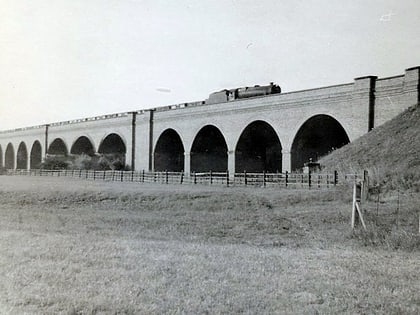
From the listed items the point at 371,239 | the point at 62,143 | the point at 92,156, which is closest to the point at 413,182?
the point at 371,239

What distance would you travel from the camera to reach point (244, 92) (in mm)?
37312

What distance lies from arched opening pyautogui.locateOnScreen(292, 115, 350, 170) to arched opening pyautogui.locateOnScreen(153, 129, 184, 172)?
51.0 feet

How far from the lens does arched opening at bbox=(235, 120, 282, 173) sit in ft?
112

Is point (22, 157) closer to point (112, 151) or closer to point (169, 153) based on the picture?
point (112, 151)

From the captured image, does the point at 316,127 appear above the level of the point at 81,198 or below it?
above

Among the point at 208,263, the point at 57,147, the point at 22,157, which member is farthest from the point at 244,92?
the point at 22,157

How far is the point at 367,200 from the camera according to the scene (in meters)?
15.0

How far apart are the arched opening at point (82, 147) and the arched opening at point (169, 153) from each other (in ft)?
51.9

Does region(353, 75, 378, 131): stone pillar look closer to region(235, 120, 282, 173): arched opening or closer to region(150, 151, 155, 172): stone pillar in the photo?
region(235, 120, 282, 173): arched opening

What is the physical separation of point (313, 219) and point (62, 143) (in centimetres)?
5422

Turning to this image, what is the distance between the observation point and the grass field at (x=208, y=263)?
5707 mm

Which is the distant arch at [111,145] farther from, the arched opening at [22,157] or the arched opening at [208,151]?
the arched opening at [22,157]

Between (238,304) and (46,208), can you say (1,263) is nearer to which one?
(238,304)

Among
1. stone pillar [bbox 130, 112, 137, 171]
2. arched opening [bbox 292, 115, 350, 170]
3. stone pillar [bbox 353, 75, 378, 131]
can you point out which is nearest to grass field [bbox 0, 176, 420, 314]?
stone pillar [bbox 353, 75, 378, 131]
